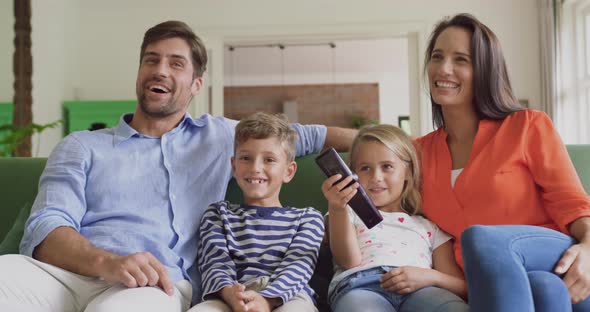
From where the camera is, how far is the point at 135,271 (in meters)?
1.45

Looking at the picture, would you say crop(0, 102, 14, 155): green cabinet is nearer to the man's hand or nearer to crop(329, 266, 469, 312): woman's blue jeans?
the man's hand

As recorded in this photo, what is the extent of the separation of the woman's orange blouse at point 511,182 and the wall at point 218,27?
3.92 m

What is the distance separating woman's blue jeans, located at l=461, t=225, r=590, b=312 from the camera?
3.93ft

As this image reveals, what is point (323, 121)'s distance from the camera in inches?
437

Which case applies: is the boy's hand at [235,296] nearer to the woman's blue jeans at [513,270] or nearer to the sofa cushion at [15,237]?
the woman's blue jeans at [513,270]

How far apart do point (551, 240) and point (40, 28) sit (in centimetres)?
488

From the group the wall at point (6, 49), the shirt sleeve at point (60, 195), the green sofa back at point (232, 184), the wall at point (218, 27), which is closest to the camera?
the shirt sleeve at point (60, 195)

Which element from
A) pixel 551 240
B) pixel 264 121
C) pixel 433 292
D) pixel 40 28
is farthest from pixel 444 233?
pixel 40 28

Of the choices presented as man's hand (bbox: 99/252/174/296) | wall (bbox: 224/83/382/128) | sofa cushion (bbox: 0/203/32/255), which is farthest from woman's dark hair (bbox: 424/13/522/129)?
wall (bbox: 224/83/382/128)

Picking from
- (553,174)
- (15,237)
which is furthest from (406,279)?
(15,237)

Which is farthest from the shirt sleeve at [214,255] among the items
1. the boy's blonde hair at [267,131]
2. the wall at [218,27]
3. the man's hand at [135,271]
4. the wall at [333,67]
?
the wall at [333,67]

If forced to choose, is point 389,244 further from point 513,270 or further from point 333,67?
point 333,67

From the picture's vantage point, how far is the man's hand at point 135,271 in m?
1.45

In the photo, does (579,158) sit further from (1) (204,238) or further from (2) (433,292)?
(1) (204,238)
